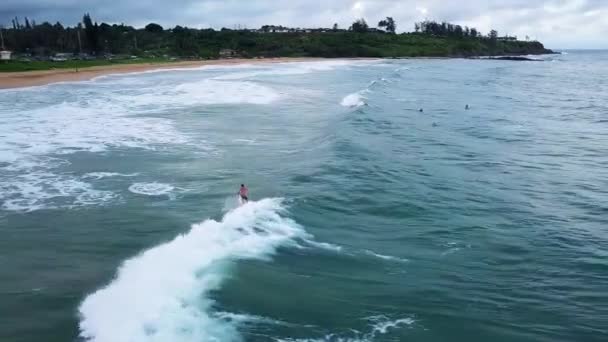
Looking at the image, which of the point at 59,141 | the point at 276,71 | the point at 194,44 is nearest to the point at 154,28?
the point at 194,44

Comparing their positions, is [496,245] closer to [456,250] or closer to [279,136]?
[456,250]

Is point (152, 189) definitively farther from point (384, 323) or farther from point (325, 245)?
point (384, 323)

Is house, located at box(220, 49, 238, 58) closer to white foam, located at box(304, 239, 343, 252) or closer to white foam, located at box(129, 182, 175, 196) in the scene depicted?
white foam, located at box(129, 182, 175, 196)

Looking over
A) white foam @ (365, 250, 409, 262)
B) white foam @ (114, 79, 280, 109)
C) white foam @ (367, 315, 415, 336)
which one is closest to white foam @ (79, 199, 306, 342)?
white foam @ (365, 250, 409, 262)

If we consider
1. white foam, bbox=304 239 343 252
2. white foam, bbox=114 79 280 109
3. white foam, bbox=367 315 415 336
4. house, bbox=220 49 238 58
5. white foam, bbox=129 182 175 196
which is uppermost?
house, bbox=220 49 238 58

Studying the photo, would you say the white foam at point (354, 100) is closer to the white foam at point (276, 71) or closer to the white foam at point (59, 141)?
the white foam at point (59, 141)

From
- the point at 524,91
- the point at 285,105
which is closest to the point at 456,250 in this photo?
the point at 285,105
